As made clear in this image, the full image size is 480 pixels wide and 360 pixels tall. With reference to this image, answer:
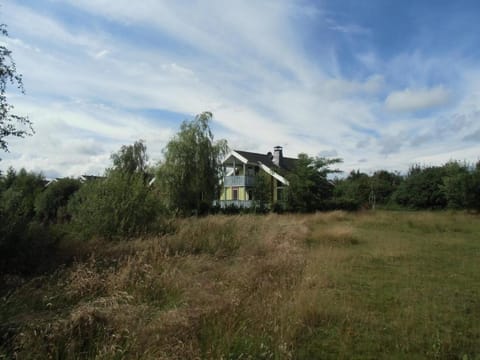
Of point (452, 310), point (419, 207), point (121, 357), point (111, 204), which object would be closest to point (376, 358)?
point (452, 310)

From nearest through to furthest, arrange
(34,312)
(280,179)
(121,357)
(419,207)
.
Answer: (121,357) → (34,312) → (280,179) → (419,207)

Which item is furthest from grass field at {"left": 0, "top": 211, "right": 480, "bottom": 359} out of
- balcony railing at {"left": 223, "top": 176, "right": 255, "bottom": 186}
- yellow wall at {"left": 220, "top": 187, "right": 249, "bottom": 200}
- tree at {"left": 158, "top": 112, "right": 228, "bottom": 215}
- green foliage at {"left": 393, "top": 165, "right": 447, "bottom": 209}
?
green foliage at {"left": 393, "top": 165, "right": 447, "bottom": 209}

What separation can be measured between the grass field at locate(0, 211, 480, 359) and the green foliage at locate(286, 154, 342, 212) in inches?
703

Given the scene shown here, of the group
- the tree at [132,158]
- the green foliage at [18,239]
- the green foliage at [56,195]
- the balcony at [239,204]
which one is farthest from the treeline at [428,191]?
the green foliage at [18,239]

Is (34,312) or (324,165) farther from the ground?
(324,165)

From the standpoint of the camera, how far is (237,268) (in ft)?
20.8

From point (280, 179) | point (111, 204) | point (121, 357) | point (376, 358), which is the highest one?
point (280, 179)

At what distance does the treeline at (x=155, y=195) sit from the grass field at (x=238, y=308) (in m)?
1.22

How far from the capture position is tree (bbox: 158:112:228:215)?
74.4 feet

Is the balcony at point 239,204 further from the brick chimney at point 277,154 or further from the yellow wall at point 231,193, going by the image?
the brick chimney at point 277,154

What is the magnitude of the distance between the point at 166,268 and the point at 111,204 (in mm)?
4475

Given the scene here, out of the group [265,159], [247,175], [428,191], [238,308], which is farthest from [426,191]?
[238,308]

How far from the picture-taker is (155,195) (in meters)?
11.1

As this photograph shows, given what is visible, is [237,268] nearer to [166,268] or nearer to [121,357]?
[166,268]
